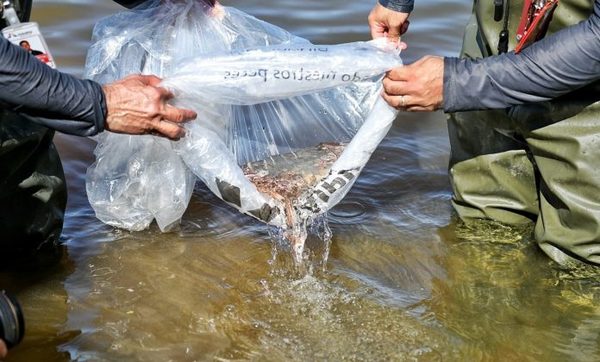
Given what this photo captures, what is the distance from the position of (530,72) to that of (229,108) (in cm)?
106

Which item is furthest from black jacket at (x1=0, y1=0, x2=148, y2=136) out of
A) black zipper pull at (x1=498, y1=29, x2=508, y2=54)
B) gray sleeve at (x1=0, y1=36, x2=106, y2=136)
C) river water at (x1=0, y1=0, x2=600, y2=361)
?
black zipper pull at (x1=498, y1=29, x2=508, y2=54)

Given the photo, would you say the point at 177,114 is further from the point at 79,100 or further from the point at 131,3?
the point at 131,3

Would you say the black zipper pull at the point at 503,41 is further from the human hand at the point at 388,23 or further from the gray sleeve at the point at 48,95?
the gray sleeve at the point at 48,95

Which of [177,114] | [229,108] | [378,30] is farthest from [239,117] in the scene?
[378,30]

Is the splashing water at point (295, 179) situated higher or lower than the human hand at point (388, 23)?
lower

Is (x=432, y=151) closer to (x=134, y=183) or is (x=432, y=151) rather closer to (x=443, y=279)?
(x=443, y=279)

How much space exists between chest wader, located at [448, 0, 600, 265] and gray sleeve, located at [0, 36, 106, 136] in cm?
146

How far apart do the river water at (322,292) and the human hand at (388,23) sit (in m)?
0.76

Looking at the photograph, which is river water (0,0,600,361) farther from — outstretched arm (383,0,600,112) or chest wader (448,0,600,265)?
outstretched arm (383,0,600,112)

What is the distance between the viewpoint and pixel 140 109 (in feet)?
8.63

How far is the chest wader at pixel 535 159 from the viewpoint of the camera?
9.56 feet

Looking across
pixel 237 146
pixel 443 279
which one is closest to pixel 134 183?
pixel 237 146

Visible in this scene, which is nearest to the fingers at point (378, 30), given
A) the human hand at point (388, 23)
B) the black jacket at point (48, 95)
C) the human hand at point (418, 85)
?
the human hand at point (388, 23)

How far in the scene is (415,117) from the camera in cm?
443
